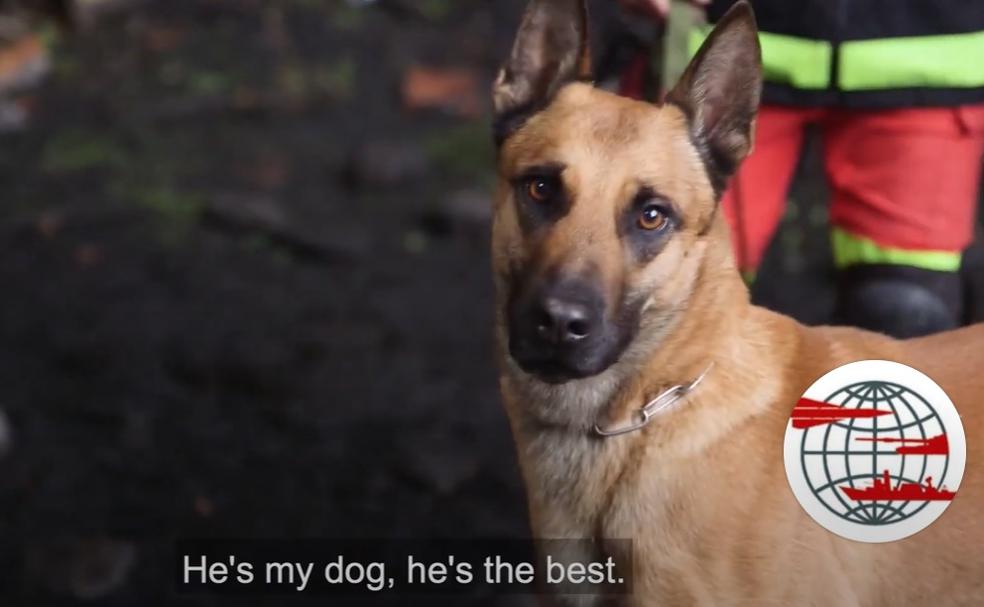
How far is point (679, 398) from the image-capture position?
1.73 m

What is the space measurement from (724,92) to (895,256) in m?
0.48

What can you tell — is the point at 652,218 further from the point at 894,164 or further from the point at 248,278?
the point at 248,278

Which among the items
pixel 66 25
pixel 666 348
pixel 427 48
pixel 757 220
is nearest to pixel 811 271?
pixel 757 220

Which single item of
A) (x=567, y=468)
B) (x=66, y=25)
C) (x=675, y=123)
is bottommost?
(x=567, y=468)

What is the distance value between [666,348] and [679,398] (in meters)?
0.07

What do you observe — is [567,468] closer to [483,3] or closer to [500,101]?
[500,101]

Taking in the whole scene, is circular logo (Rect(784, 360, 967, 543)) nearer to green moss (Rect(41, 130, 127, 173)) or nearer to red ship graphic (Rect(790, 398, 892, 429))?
red ship graphic (Rect(790, 398, 892, 429))

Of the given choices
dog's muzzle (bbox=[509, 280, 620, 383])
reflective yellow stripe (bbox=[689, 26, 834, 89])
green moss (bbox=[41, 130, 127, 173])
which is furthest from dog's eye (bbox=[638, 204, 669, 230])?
green moss (bbox=[41, 130, 127, 173])

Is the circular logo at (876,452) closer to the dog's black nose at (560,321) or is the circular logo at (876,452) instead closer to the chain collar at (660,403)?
the chain collar at (660,403)

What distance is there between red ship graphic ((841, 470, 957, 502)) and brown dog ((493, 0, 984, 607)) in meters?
0.07

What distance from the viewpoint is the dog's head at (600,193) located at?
5.36 feet

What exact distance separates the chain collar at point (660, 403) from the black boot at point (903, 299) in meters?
0.38

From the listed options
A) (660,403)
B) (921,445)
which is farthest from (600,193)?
(921,445)

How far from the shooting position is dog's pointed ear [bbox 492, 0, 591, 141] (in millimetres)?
1680
